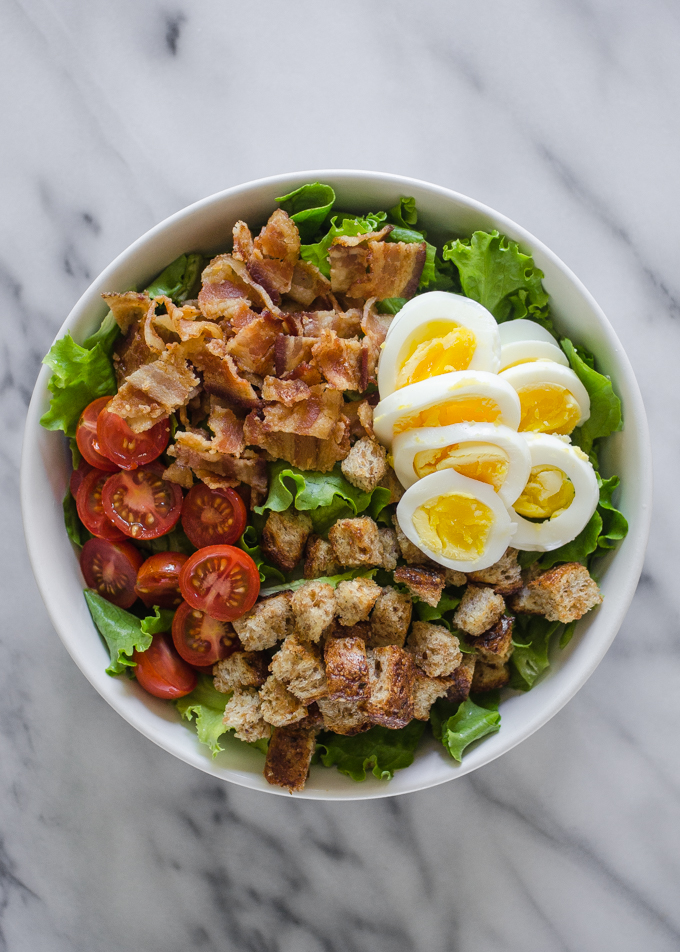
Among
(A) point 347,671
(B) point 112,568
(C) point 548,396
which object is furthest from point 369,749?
(C) point 548,396

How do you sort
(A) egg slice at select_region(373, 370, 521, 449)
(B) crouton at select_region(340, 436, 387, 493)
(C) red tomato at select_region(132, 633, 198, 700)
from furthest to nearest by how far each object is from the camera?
(C) red tomato at select_region(132, 633, 198, 700), (B) crouton at select_region(340, 436, 387, 493), (A) egg slice at select_region(373, 370, 521, 449)

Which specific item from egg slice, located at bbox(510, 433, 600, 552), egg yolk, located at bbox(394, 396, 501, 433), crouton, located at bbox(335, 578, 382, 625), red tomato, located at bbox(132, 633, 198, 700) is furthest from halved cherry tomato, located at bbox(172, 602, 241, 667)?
egg slice, located at bbox(510, 433, 600, 552)

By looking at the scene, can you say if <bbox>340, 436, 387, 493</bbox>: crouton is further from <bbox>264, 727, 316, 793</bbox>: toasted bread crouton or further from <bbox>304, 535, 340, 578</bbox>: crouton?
<bbox>264, 727, 316, 793</bbox>: toasted bread crouton

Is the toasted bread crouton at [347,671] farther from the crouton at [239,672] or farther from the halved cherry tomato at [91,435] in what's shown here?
the halved cherry tomato at [91,435]

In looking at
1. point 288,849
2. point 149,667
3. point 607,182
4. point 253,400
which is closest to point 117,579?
point 149,667

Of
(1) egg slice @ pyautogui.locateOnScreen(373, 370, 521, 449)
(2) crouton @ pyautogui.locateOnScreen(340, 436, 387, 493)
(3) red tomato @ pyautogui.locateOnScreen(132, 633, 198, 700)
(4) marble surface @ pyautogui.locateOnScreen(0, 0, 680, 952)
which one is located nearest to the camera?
(1) egg slice @ pyautogui.locateOnScreen(373, 370, 521, 449)

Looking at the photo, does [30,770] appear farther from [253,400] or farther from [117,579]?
[253,400]
